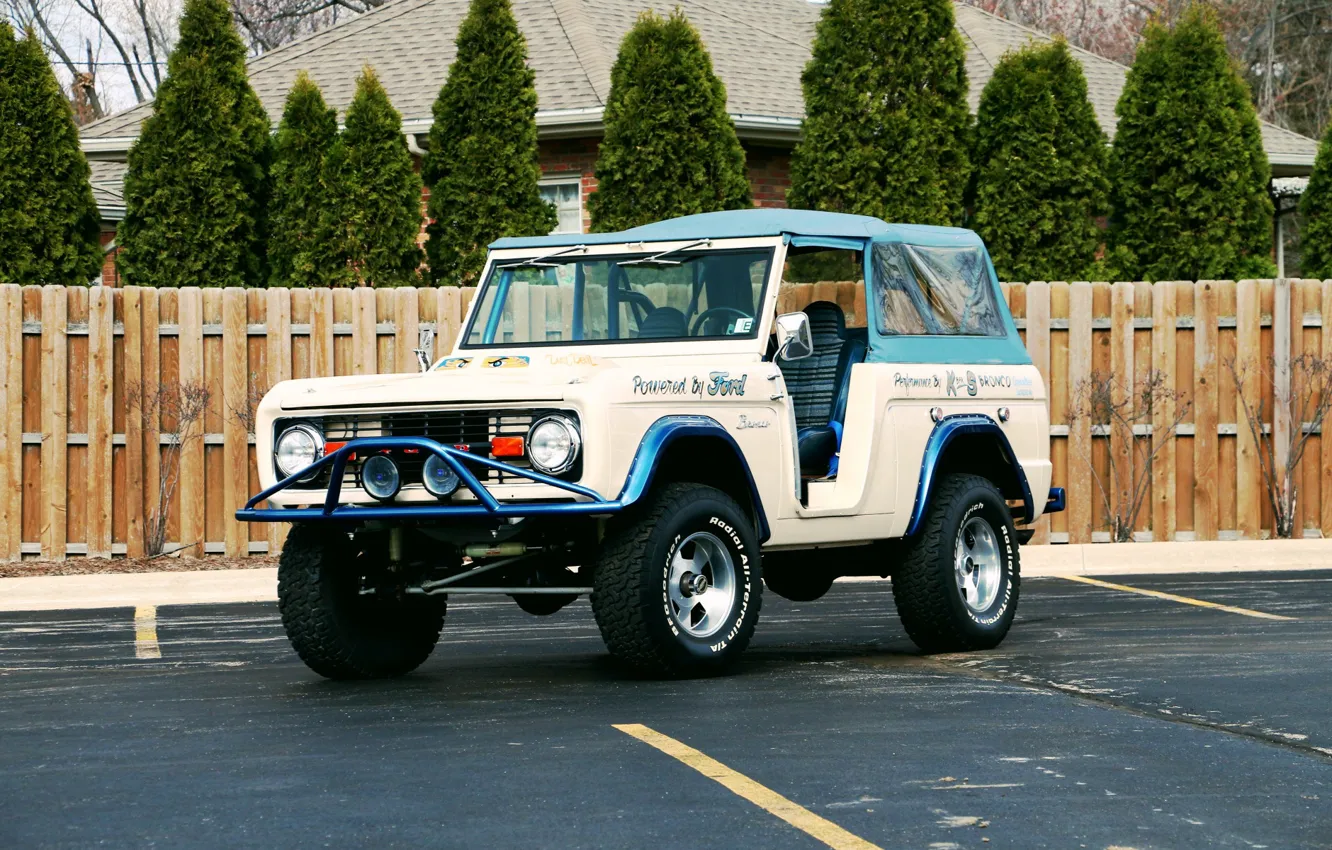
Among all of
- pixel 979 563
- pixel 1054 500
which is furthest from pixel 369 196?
pixel 979 563

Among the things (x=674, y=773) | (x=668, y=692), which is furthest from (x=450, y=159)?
(x=674, y=773)

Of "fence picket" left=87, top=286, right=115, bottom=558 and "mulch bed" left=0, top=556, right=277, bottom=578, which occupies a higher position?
"fence picket" left=87, top=286, right=115, bottom=558

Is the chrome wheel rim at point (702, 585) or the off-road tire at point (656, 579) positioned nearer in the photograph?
the off-road tire at point (656, 579)

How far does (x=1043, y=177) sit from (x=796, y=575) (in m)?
8.77

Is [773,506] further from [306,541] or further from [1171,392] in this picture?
[1171,392]

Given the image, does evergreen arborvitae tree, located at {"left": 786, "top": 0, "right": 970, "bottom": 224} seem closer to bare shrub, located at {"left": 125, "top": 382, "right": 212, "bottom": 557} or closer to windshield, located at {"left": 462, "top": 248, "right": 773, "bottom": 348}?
bare shrub, located at {"left": 125, "top": 382, "right": 212, "bottom": 557}

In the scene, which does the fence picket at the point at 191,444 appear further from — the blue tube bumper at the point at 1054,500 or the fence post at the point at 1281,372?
the fence post at the point at 1281,372

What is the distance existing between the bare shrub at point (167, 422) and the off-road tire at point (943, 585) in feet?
24.5

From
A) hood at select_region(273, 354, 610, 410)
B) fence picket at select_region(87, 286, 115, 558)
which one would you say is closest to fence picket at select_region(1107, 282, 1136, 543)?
fence picket at select_region(87, 286, 115, 558)

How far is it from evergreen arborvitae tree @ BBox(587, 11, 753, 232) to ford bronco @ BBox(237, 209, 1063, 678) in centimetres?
736

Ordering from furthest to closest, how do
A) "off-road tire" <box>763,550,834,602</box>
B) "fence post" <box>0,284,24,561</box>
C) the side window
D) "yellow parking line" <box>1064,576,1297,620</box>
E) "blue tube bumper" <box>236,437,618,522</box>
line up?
"fence post" <box>0,284,24,561</box>
"yellow parking line" <box>1064,576,1297,620</box>
"off-road tire" <box>763,550,834,602</box>
the side window
"blue tube bumper" <box>236,437,618,522</box>

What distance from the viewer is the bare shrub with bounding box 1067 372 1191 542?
1666 cm

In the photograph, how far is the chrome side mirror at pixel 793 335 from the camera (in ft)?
30.3

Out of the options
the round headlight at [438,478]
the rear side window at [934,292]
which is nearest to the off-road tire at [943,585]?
the rear side window at [934,292]
